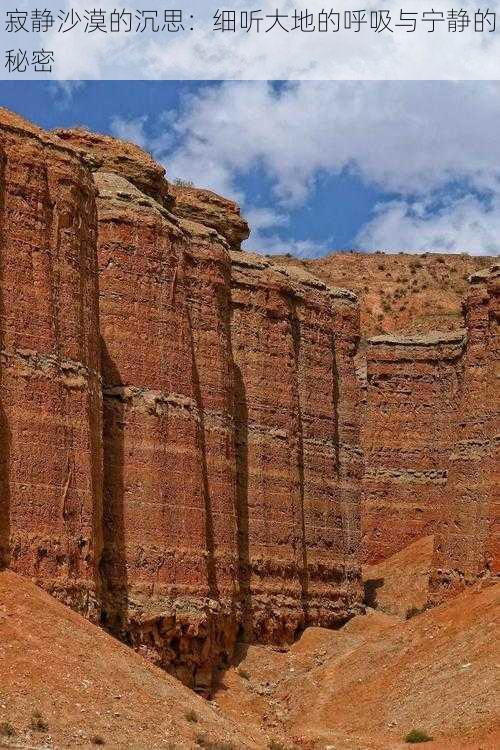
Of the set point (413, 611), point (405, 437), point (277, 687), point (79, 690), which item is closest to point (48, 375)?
point (79, 690)

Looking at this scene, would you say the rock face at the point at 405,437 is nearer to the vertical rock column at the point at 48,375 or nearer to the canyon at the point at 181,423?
the canyon at the point at 181,423

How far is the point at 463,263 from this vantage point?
110m

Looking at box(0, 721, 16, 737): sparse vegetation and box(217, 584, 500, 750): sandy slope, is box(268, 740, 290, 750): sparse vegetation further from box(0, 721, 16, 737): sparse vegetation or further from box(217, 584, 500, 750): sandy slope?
box(0, 721, 16, 737): sparse vegetation

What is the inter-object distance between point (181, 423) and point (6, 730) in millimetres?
15038

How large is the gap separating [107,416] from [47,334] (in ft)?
17.3

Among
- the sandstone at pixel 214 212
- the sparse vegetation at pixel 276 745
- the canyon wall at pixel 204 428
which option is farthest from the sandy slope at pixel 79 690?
the sandstone at pixel 214 212

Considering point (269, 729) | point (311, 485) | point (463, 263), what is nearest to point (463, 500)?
point (311, 485)

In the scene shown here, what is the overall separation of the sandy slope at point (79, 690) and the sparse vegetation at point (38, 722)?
7 cm

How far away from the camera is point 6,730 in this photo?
28.4 m

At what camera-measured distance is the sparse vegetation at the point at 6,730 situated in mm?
28344

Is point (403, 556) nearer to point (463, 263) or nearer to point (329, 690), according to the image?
point (329, 690)

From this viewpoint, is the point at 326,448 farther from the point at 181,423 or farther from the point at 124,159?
the point at 124,159

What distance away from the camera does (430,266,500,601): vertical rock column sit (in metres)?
46.4

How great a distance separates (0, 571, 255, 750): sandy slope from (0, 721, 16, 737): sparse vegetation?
0.11 meters
